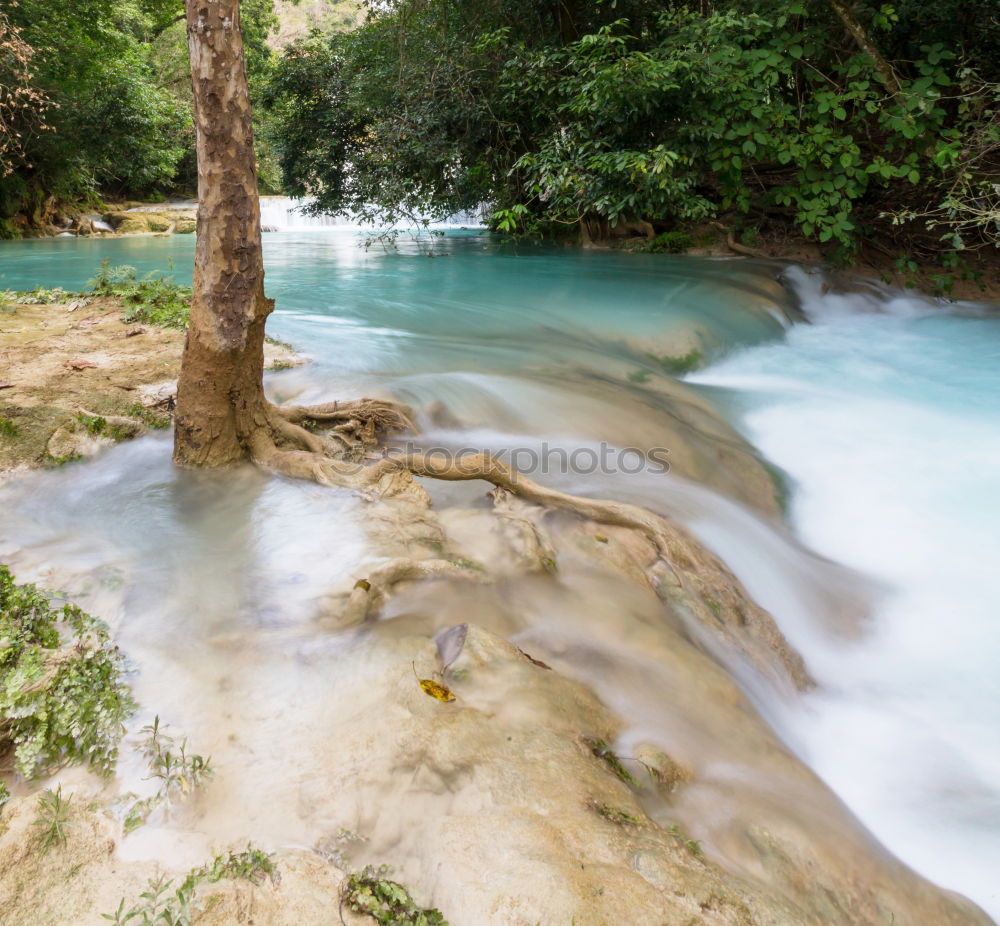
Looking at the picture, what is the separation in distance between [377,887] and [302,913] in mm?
176

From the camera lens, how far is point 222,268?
135 inches

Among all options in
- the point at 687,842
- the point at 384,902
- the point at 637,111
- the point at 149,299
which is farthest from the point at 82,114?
the point at 687,842

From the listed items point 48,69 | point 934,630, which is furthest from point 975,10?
point 48,69

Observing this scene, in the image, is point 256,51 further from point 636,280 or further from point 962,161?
point 962,161

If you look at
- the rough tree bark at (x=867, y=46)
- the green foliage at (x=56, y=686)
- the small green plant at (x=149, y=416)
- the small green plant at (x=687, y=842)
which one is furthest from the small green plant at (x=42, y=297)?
the rough tree bark at (x=867, y=46)

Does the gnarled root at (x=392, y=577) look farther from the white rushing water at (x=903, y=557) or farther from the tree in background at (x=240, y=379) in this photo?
the white rushing water at (x=903, y=557)

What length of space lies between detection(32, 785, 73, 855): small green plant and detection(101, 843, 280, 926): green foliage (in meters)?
0.28

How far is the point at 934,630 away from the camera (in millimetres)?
3791

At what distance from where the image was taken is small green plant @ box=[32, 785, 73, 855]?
166 centimetres

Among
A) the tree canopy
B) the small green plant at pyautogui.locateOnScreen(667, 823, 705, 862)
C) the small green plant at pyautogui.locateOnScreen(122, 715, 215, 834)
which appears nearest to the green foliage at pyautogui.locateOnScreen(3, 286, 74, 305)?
the tree canopy

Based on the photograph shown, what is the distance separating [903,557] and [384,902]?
4.11m

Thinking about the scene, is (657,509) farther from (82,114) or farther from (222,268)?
(82,114)

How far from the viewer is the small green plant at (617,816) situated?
1.88 meters

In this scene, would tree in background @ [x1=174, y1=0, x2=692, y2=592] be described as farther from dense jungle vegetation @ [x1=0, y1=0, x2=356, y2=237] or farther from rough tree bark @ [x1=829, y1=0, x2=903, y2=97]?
dense jungle vegetation @ [x1=0, y1=0, x2=356, y2=237]
